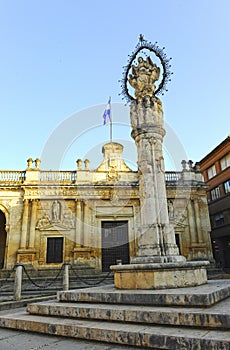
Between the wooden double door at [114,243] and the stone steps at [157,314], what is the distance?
14.2 meters

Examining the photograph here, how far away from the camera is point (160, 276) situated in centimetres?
527

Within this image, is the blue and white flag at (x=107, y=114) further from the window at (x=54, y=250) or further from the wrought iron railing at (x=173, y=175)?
the window at (x=54, y=250)

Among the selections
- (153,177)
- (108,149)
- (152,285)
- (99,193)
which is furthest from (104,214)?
(152,285)

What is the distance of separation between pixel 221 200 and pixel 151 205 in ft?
69.8

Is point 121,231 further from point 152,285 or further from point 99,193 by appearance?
point 152,285

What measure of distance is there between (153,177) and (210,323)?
4277 mm

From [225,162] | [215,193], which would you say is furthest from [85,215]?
[225,162]

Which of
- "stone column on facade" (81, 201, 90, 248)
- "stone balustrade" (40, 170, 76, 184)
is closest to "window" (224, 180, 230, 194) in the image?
"stone column on facade" (81, 201, 90, 248)

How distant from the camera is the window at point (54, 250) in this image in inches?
704

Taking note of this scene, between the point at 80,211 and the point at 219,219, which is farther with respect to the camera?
the point at 219,219

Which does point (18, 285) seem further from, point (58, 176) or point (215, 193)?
point (215, 193)

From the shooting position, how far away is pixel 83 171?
64.5ft

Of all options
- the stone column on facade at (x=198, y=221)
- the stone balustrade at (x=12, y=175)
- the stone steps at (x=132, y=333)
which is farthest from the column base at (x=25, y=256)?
the stone steps at (x=132, y=333)

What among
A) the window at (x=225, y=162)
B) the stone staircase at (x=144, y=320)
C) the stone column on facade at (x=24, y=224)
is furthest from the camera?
the window at (x=225, y=162)
